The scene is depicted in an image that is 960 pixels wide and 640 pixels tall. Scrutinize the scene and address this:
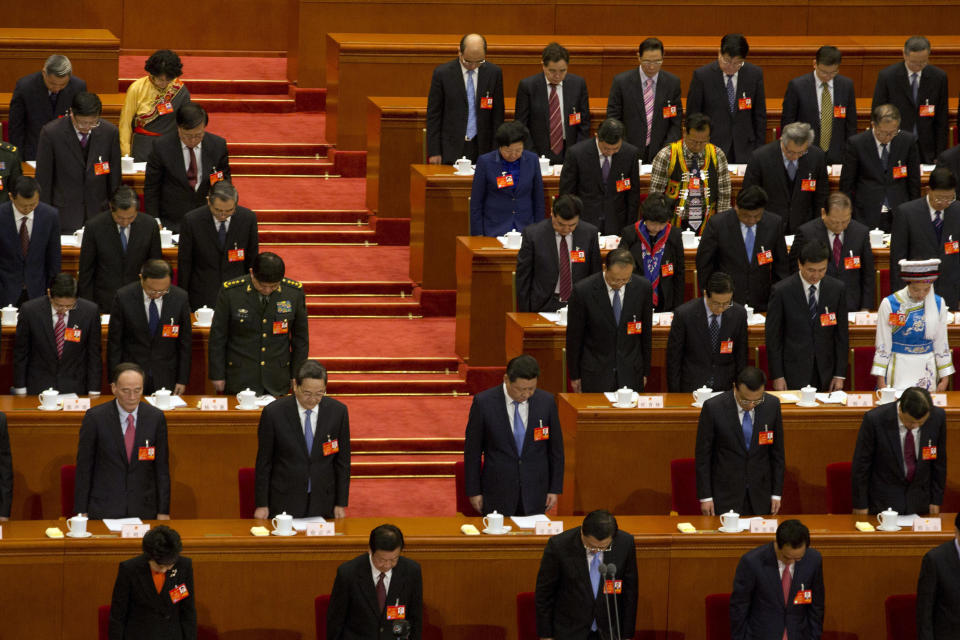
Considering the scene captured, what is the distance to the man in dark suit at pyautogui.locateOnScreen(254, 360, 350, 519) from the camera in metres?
7.68

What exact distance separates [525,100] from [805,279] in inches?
105

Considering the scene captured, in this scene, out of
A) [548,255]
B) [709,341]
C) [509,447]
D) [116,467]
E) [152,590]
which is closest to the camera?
[152,590]

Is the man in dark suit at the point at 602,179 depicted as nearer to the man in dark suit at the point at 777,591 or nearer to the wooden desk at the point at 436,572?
the wooden desk at the point at 436,572

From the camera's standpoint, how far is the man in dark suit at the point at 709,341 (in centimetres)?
856

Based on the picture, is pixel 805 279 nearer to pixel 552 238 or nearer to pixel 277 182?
pixel 552 238

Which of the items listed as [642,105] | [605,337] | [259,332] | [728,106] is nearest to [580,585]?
[605,337]

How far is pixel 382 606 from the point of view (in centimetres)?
705

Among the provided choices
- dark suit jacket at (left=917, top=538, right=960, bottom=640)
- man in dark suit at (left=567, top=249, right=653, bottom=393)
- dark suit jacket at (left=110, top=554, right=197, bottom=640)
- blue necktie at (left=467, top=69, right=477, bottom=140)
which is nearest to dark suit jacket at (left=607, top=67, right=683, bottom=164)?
blue necktie at (left=467, top=69, right=477, bottom=140)

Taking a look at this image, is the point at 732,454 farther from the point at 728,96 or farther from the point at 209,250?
the point at 728,96

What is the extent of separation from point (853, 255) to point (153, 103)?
4083 millimetres

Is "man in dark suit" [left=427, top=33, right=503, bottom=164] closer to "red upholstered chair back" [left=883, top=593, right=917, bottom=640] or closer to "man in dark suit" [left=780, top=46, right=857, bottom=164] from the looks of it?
"man in dark suit" [left=780, top=46, right=857, bottom=164]

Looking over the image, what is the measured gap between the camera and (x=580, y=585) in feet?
23.6

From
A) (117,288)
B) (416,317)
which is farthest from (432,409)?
(117,288)

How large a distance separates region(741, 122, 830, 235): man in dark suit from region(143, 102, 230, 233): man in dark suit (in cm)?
297
